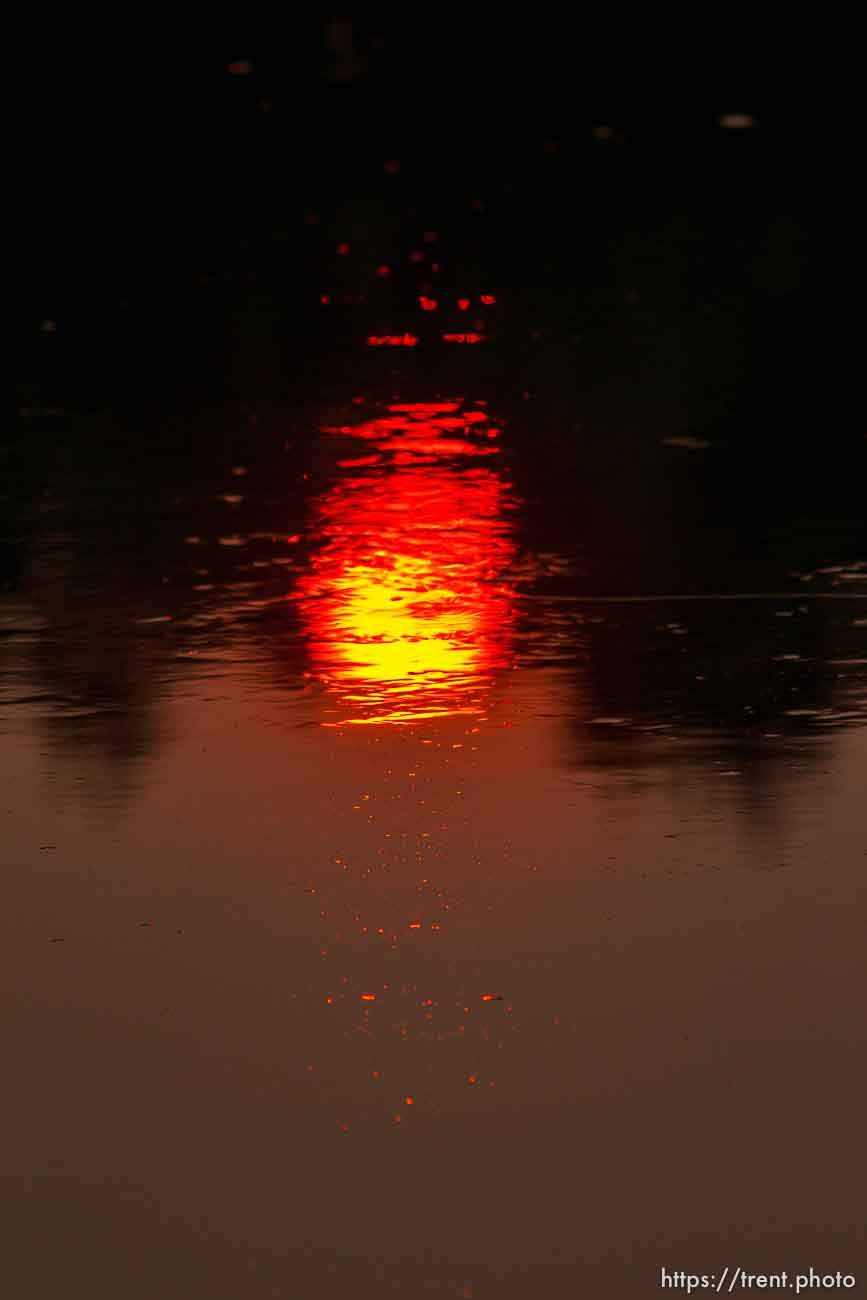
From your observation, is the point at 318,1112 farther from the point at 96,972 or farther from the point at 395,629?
the point at 395,629

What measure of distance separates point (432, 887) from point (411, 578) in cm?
376

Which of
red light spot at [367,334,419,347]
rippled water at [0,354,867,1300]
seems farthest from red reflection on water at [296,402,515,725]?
red light spot at [367,334,419,347]

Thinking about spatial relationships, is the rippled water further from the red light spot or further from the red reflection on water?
the red light spot

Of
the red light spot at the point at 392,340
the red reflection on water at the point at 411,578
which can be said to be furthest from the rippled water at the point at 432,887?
the red light spot at the point at 392,340

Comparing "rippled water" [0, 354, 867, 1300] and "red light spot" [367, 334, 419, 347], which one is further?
"red light spot" [367, 334, 419, 347]

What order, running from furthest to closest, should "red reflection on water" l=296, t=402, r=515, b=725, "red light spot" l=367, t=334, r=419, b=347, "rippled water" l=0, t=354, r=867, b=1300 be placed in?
"red light spot" l=367, t=334, r=419, b=347 < "red reflection on water" l=296, t=402, r=515, b=725 < "rippled water" l=0, t=354, r=867, b=1300

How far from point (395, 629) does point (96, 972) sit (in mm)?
3582

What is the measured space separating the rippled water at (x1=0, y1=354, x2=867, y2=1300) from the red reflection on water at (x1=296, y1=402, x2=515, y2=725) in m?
0.03

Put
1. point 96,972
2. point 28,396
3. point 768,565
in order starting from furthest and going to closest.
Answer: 1. point 28,396
2. point 768,565
3. point 96,972

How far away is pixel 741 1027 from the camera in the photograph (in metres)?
6.25

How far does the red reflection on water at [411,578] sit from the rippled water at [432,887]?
33 millimetres

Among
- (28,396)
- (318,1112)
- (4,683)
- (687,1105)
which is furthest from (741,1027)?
(28,396)

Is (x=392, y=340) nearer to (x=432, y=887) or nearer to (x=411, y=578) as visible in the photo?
(x=411, y=578)

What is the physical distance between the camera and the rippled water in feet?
17.6
